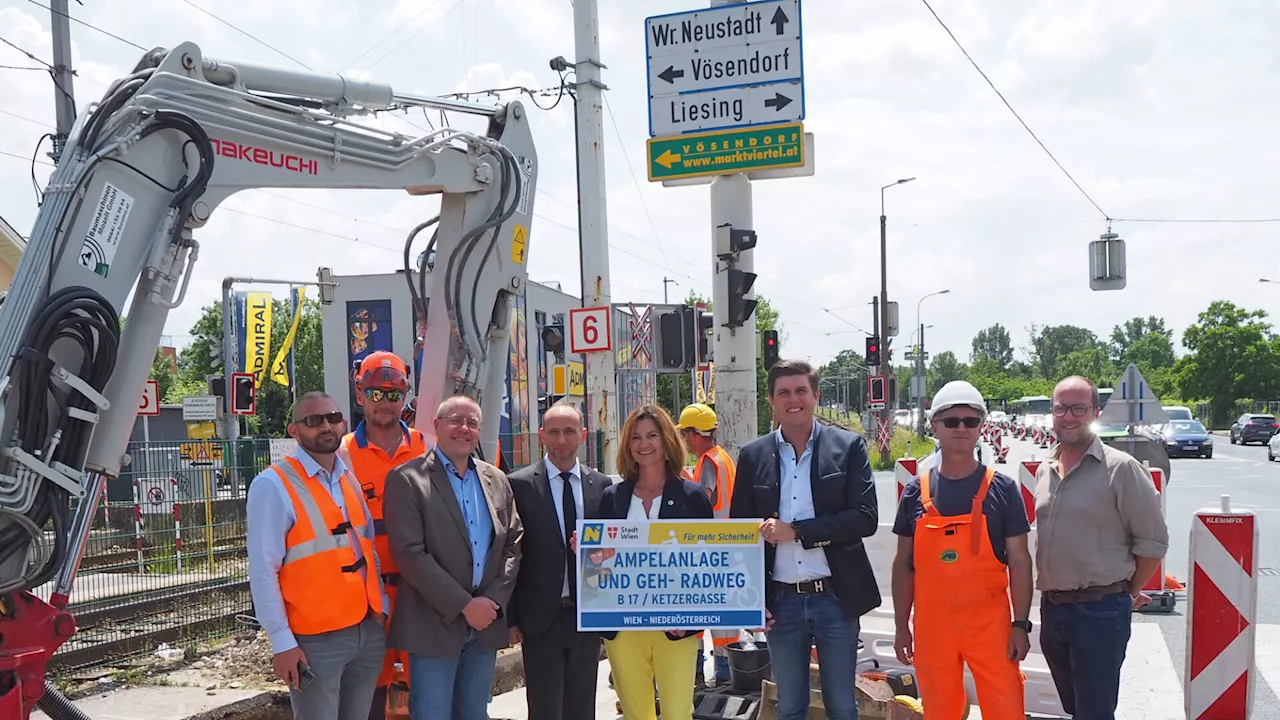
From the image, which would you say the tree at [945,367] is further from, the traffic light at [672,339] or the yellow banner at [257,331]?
the traffic light at [672,339]

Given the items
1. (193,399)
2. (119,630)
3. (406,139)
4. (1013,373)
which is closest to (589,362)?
(119,630)

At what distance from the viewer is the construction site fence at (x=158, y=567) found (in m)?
9.32

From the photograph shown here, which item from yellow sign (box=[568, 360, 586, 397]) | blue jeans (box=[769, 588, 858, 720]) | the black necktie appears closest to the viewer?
blue jeans (box=[769, 588, 858, 720])

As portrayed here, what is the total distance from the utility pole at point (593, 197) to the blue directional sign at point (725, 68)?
3.66m

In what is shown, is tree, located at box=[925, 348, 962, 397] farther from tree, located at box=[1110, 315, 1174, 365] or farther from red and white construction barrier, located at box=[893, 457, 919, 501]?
red and white construction barrier, located at box=[893, 457, 919, 501]

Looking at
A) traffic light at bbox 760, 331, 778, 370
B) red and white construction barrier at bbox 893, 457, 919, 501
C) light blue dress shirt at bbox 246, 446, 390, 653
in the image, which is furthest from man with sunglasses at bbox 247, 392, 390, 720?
traffic light at bbox 760, 331, 778, 370

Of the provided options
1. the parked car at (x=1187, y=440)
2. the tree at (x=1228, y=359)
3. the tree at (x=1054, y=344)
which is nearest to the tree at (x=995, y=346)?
the tree at (x=1054, y=344)

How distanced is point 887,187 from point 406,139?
111 feet

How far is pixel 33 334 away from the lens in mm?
4461

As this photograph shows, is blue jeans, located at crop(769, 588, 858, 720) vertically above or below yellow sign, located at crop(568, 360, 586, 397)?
below

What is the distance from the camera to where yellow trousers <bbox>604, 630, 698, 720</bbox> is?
15.5ft

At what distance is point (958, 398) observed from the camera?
4.62 m

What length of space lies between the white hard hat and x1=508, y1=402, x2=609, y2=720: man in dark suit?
64.5 inches

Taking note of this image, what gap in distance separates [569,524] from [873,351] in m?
29.2
